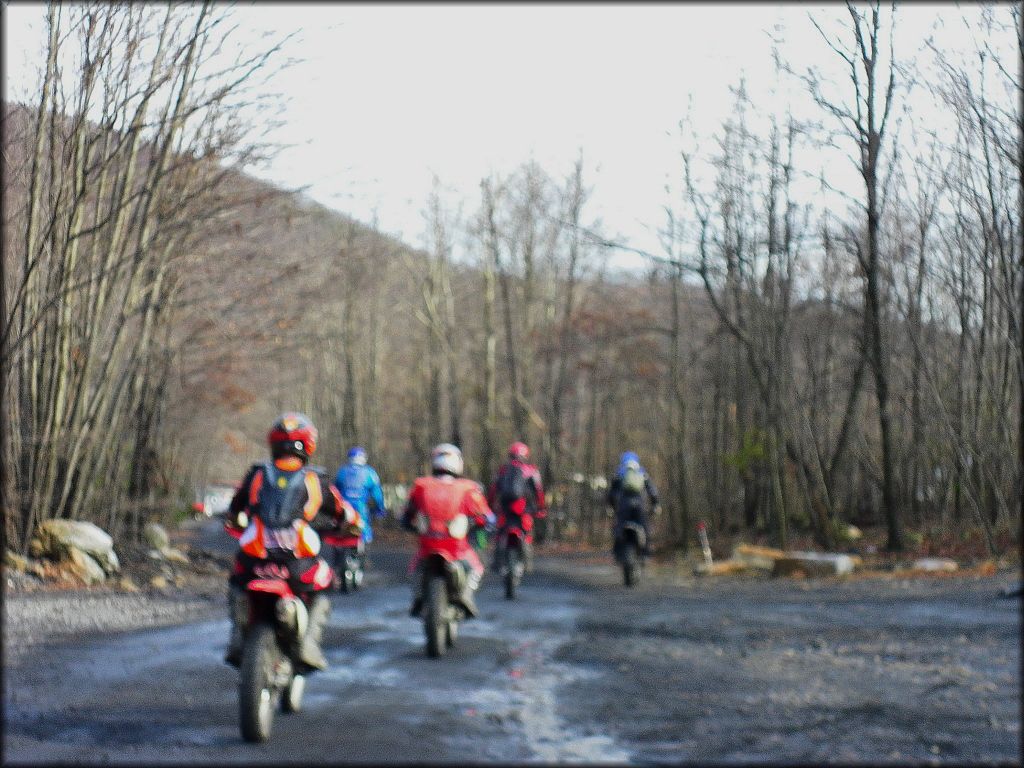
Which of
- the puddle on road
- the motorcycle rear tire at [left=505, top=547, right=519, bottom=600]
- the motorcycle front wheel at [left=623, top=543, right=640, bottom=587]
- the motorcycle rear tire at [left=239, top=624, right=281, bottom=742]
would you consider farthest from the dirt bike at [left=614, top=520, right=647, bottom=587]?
the motorcycle rear tire at [left=239, top=624, right=281, bottom=742]

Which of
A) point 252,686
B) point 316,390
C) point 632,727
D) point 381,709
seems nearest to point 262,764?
point 252,686

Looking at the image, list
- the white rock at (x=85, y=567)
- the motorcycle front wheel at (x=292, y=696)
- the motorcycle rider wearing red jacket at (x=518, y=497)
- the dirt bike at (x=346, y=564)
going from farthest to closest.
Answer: the dirt bike at (x=346, y=564) < the motorcycle rider wearing red jacket at (x=518, y=497) < the white rock at (x=85, y=567) < the motorcycle front wheel at (x=292, y=696)

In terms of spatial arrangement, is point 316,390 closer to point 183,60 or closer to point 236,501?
point 183,60

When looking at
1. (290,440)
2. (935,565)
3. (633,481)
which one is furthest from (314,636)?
(935,565)

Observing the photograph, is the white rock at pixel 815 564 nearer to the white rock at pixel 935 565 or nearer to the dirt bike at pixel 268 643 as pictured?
the white rock at pixel 935 565

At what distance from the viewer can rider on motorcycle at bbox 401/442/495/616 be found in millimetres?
11711

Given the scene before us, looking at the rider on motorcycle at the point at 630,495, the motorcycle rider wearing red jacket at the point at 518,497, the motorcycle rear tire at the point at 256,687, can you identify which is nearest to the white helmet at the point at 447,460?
the motorcycle rear tire at the point at 256,687

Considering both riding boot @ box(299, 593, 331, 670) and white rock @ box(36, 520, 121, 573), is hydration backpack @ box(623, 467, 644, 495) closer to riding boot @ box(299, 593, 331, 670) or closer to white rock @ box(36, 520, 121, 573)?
white rock @ box(36, 520, 121, 573)

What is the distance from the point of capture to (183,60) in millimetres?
16109

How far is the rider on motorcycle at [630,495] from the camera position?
798 inches

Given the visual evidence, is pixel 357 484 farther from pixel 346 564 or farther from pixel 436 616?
pixel 436 616

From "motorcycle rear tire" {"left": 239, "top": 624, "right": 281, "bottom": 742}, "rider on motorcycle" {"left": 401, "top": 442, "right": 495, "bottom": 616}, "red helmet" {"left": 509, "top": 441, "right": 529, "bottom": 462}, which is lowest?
"motorcycle rear tire" {"left": 239, "top": 624, "right": 281, "bottom": 742}

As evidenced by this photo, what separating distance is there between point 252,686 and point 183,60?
1107 cm

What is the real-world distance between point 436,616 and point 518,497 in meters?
6.49
